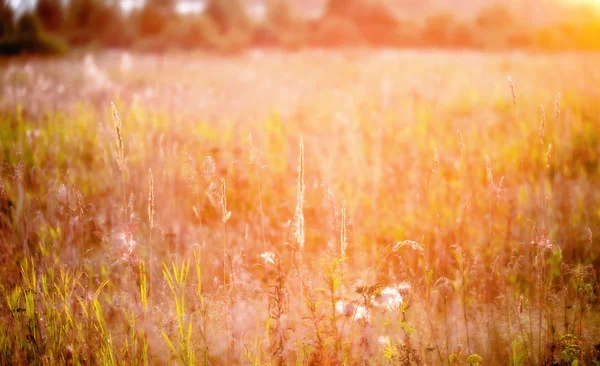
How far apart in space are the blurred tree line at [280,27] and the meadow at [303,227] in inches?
530

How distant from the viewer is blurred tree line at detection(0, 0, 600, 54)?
20.2 m

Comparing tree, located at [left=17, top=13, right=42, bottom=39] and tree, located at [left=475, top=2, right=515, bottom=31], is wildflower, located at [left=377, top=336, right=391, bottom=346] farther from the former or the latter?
tree, located at [left=475, top=2, right=515, bottom=31]

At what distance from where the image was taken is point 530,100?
6.32 meters

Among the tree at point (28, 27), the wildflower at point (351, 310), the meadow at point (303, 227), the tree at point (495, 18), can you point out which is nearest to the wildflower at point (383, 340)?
the meadow at point (303, 227)

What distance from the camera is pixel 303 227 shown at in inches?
79.3

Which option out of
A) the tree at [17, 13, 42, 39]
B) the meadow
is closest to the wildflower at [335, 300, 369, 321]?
the meadow

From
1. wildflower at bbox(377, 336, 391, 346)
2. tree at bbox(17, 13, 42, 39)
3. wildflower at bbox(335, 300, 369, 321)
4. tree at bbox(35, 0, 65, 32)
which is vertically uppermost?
tree at bbox(35, 0, 65, 32)

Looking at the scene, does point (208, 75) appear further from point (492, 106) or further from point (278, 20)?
point (278, 20)

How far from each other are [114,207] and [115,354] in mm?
1243

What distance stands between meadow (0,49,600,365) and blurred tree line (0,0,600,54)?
13.5 meters

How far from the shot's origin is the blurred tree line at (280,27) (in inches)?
795

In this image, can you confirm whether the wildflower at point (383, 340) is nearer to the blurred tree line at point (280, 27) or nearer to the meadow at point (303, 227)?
the meadow at point (303, 227)

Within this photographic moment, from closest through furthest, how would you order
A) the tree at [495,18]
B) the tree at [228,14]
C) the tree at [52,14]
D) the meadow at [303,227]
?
1. the meadow at [303,227]
2. the tree at [495,18]
3. the tree at [52,14]
4. the tree at [228,14]

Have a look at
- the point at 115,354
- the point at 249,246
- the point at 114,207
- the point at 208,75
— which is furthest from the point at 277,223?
the point at 208,75
